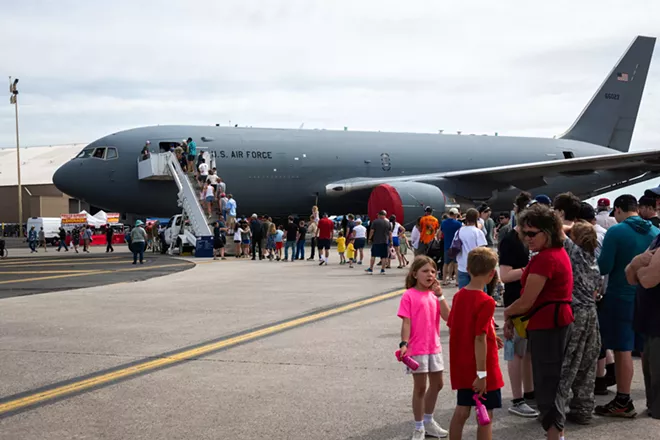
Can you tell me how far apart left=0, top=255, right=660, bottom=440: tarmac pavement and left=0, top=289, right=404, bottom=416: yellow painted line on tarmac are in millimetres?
21


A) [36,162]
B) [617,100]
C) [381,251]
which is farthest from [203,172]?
[36,162]

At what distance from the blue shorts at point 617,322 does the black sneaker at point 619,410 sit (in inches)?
17.4

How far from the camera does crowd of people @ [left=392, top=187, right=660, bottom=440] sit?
4.48 meters

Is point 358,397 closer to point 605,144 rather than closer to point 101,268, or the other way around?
point 101,268

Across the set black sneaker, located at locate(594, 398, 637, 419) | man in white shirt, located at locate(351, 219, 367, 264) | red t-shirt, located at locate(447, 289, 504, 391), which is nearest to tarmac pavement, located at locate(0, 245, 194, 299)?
man in white shirt, located at locate(351, 219, 367, 264)

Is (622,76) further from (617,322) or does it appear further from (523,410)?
(523,410)

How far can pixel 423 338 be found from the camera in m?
5.05

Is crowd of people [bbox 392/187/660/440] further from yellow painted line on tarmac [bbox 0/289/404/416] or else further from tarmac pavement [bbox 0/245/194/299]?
tarmac pavement [bbox 0/245/194/299]

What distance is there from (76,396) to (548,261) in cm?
389

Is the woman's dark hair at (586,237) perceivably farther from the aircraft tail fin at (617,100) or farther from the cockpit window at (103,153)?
the aircraft tail fin at (617,100)

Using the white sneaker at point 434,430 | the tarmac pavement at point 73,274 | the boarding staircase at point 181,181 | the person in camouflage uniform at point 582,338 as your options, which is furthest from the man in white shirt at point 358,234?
the white sneaker at point 434,430

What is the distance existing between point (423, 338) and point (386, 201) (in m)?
20.5

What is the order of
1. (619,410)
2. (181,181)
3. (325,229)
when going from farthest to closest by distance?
(181,181), (325,229), (619,410)

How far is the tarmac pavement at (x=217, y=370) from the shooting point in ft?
16.7
